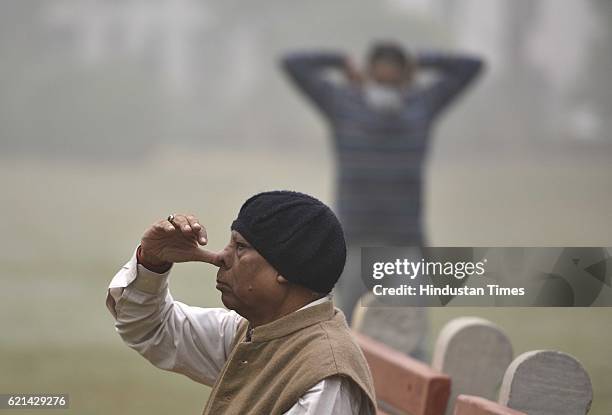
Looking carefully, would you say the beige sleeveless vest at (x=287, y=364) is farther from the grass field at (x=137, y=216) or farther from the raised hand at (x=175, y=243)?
the grass field at (x=137, y=216)

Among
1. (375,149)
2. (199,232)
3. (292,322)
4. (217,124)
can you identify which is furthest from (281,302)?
(217,124)

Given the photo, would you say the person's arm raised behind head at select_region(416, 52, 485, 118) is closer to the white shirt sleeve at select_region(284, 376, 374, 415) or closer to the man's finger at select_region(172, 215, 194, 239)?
the man's finger at select_region(172, 215, 194, 239)

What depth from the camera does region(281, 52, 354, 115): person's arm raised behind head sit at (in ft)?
19.0

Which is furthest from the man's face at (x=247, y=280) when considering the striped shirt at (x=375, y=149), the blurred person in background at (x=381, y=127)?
the striped shirt at (x=375, y=149)

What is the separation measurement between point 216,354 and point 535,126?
201 inches

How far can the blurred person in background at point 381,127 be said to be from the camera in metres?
5.68

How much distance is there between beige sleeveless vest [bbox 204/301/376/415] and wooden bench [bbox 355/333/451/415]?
39 centimetres

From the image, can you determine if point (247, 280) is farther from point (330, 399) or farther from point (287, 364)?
point (330, 399)

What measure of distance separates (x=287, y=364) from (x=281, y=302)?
11 cm

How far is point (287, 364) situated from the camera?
2152 mm

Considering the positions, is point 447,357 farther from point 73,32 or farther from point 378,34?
point 73,32

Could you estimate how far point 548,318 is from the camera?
6.16m

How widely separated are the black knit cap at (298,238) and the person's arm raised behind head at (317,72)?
3.63 m

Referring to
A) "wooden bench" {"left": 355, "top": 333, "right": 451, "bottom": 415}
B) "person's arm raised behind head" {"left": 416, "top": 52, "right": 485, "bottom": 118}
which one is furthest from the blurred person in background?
"wooden bench" {"left": 355, "top": 333, "right": 451, "bottom": 415}
